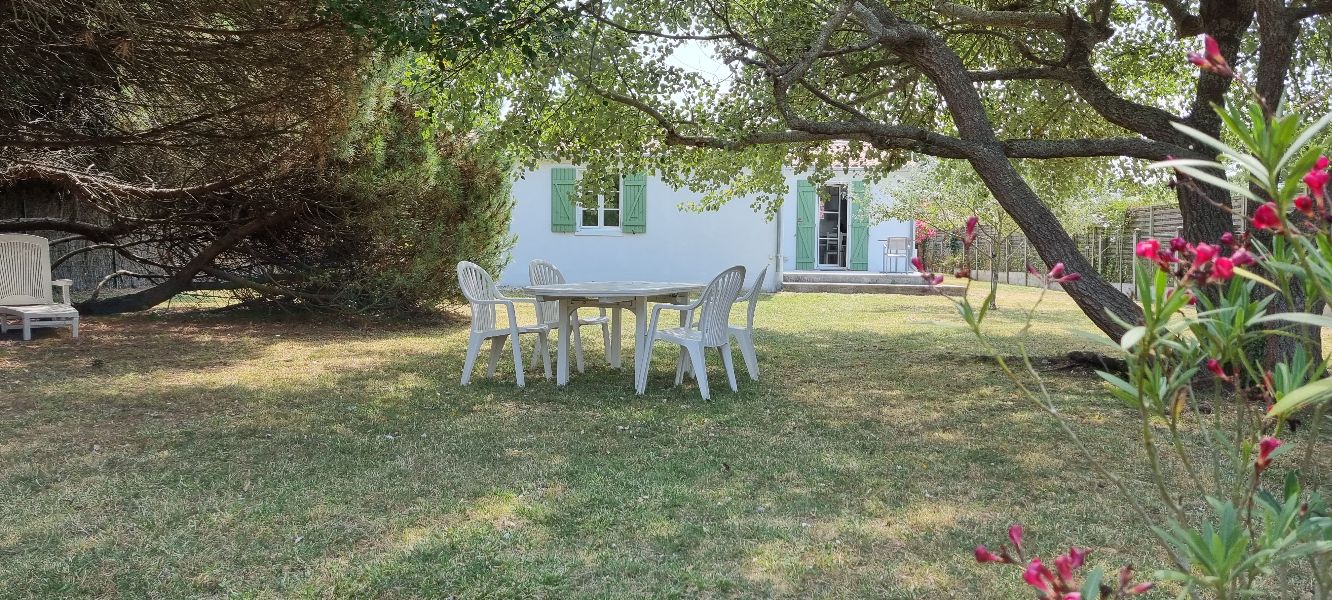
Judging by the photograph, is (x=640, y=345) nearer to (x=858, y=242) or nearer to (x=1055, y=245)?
(x=1055, y=245)

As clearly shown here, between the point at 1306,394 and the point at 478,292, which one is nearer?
the point at 1306,394

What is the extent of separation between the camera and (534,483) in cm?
366

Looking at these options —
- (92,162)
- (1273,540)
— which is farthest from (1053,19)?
(92,162)

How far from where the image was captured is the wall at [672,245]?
1596 centimetres

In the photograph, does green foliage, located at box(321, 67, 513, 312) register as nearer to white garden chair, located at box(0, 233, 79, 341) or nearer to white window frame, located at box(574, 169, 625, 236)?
white garden chair, located at box(0, 233, 79, 341)

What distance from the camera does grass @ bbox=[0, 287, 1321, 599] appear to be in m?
2.68

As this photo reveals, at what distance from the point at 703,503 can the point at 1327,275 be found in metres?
2.59

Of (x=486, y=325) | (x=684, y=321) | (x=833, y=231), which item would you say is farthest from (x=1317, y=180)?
(x=833, y=231)

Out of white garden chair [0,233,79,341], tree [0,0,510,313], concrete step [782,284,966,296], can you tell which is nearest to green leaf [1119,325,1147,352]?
tree [0,0,510,313]

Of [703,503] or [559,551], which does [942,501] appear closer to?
[703,503]

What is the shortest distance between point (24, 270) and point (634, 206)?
9.22 meters

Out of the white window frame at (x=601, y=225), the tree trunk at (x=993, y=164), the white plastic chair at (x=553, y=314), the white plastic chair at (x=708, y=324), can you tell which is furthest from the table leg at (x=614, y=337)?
the white window frame at (x=601, y=225)

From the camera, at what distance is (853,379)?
21.8 feet

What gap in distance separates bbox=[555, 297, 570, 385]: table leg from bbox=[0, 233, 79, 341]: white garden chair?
5.29 metres
